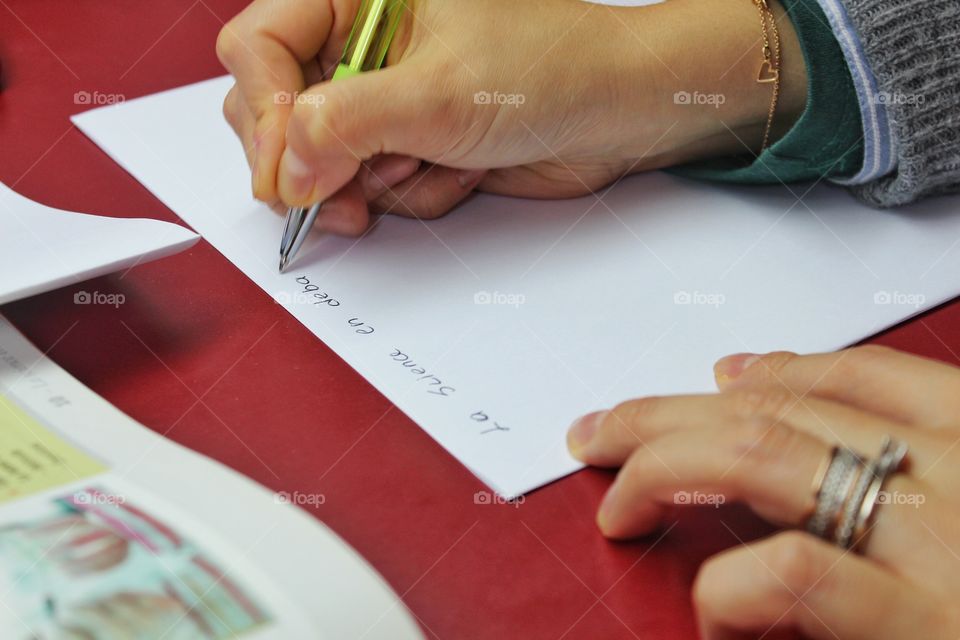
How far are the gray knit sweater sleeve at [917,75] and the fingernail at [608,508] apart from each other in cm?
A: 43

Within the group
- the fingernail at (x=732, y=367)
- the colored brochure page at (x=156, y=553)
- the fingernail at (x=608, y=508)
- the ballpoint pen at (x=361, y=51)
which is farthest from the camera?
the ballpoint pen at (x=361, y=51)

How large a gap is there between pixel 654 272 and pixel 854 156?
226 mm

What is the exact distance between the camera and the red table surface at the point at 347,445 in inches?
20.9

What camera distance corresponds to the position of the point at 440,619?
0.52 metres

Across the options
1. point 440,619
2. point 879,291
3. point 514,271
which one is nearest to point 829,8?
point 879,291

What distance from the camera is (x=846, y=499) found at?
1.69 ft

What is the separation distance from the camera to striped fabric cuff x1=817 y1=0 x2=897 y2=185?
31.7 inches

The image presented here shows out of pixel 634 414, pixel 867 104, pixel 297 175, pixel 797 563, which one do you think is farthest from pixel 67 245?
pixel 867 104

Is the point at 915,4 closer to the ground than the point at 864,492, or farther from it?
farther from it

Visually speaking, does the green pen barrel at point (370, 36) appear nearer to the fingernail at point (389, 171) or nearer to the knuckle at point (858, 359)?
the fingernail at point (389, 171)

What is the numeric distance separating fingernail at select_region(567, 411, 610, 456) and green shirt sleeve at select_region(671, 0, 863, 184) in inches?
13.6

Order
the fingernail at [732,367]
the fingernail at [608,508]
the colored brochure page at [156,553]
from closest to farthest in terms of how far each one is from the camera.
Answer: the colored brochure page at [156,553] < the fingernail at [608,508] < the fingernail at [732,367]

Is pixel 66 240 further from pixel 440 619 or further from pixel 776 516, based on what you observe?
pixel 776 516

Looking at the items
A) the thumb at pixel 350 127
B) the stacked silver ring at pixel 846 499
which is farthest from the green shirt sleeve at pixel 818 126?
the stacked silver ring at pixel 846 499
